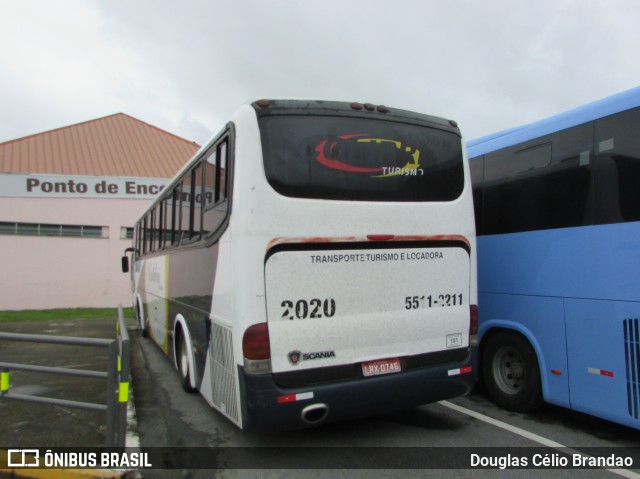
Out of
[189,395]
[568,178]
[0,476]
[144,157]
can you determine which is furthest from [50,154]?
[568,178]

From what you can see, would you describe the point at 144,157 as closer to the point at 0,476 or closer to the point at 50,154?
the point at 50,154

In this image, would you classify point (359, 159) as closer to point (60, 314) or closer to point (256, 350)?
point (256, 350)

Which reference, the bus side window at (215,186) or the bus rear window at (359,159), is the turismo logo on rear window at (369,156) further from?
the bus side window at (215,186)

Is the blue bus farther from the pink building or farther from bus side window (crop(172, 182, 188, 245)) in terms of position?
the pink building

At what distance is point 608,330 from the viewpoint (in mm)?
4535

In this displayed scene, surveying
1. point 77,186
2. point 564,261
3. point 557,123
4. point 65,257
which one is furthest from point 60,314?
point 557,123

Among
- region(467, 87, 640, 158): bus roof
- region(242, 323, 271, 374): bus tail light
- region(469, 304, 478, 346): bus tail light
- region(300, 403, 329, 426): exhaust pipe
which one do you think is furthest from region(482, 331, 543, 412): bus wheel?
region(242, 323, 271, 374): bus tail light

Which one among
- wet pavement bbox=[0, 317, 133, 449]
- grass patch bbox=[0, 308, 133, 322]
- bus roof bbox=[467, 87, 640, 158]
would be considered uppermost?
bus roof bbox=[467, 87, 640, 158]

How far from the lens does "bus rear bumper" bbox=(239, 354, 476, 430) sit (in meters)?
3.91

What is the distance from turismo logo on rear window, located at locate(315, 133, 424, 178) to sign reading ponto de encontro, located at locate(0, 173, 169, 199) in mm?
19410

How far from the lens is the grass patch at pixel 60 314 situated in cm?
1969

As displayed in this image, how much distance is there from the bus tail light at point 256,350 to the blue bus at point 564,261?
Answer: 3158mm

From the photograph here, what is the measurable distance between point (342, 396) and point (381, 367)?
487 millimetres

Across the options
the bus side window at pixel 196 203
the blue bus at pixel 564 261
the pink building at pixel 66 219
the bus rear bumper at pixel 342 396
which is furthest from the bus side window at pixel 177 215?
the pink building at pixel 66 219
